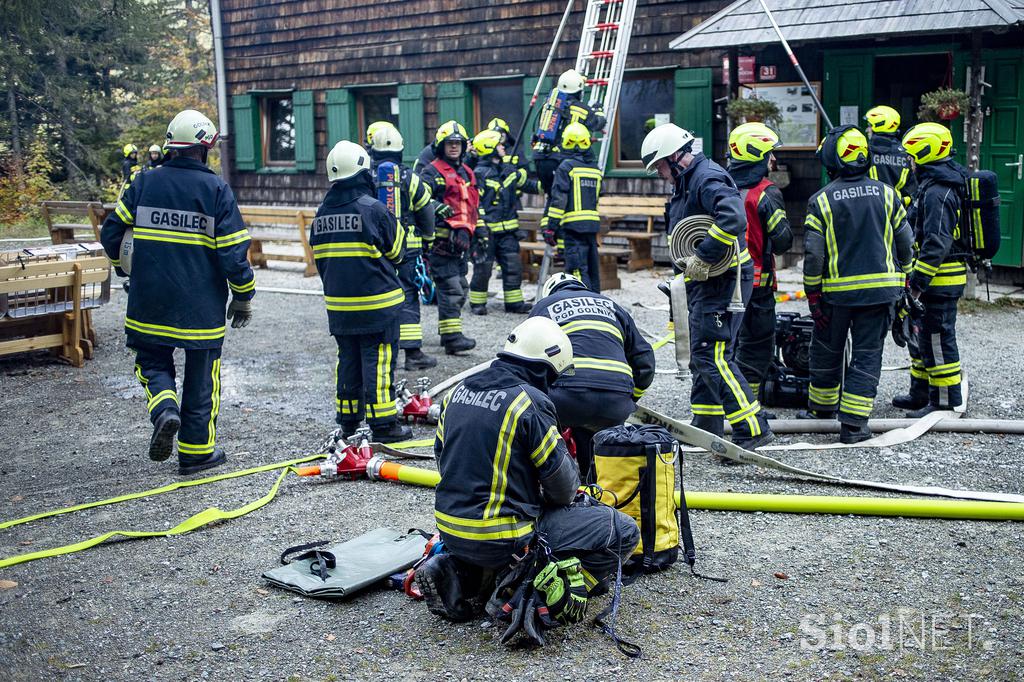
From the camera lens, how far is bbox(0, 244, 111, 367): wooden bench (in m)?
9.54

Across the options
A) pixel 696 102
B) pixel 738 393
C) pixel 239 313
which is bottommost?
pixel 738 393

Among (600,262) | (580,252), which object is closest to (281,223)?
(600,262)

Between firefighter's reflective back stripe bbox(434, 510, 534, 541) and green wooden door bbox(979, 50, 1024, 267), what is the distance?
920 cm

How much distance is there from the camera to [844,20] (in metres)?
11.6

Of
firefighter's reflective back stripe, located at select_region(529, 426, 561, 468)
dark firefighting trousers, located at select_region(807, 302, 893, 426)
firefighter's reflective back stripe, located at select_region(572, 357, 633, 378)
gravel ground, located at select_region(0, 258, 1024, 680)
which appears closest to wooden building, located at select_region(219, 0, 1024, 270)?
dark firefighting trousers, located at select_region(807, 302, 893, 426)

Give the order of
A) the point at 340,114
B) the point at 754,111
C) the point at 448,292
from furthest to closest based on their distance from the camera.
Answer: the point at 340,114 < the point at 754,111 < the point at 448,292

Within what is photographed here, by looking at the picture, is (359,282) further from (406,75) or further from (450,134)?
(406,75)

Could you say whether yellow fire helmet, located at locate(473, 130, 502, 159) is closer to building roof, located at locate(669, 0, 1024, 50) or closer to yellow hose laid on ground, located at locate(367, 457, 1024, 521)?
building roof, located at locate(669, 0, 1024, 50)

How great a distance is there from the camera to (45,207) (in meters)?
18.1

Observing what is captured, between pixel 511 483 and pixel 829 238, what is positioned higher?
pixel 829 238

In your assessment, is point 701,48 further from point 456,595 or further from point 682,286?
point 456,595

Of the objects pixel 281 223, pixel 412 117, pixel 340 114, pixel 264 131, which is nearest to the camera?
pixel 281 223

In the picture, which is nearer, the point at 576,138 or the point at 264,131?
the point at 576,138

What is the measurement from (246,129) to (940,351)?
15.3m
